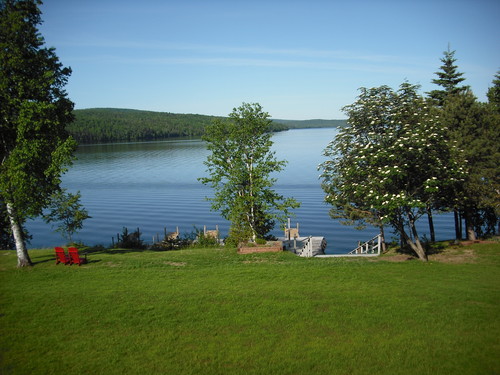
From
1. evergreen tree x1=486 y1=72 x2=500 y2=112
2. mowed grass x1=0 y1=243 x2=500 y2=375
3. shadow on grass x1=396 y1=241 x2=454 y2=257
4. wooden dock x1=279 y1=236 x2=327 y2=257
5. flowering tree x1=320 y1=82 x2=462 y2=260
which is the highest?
evergreen tree x1=486 y1=72 x2=500 y2=112

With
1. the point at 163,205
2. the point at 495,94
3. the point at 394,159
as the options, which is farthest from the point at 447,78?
the point at 163,205

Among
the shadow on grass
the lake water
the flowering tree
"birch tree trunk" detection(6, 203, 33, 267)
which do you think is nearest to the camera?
the flowering tree

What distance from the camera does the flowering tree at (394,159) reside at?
16672 millimetres

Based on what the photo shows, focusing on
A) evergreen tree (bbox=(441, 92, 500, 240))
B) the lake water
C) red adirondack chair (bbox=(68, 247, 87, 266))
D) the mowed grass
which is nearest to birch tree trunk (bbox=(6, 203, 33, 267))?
the mowed grass

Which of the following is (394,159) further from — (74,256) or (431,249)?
Answer: (74,256)

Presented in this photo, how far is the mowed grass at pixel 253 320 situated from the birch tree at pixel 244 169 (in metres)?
8.03

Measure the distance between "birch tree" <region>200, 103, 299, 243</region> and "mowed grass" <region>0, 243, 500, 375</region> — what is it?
26.3 ft

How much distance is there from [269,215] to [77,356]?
16.6 metres

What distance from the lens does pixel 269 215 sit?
24.2 meters

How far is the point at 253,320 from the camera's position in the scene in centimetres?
1037

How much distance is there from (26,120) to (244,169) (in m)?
12.6

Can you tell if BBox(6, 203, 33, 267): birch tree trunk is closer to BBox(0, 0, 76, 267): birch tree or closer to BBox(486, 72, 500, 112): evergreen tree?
BBox(0, 0, 76, 267): birch tree

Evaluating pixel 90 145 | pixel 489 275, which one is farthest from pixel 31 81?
pixel 90 145

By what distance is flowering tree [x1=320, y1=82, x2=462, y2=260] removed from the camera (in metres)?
16.7
